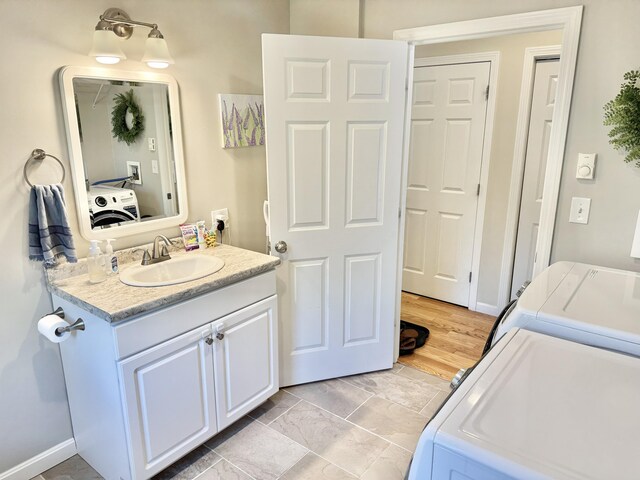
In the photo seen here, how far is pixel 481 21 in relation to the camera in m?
2.22

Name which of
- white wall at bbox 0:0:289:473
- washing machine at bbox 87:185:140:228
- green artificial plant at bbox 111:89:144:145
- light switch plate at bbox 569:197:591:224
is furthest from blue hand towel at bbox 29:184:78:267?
light switch plate at bbox 569:197:591:224

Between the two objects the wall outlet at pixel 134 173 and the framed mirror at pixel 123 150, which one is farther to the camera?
the wall outlet at pixel 134 173

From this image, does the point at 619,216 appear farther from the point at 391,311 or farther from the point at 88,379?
the point at 88,379

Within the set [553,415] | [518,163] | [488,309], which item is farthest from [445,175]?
[553,415]

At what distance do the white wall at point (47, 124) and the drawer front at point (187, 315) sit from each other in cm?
53

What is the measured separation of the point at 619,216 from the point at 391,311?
1293mm

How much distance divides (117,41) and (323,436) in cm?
207

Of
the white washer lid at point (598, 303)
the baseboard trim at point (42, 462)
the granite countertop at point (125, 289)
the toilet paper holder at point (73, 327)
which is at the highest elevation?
the white washer lid at point (598, 303)

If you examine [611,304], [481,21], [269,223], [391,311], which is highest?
[481,21]

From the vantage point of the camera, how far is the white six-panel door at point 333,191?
2.27 metres

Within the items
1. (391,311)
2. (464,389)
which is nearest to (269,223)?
(391,311)

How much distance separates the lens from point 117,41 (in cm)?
187

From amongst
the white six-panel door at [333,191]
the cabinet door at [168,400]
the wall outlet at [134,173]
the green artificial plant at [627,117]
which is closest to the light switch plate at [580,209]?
the green artificial plant at [627,117]

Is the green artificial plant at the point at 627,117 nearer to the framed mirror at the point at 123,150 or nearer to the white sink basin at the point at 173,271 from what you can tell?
the white sink basin at the point at 173,271
